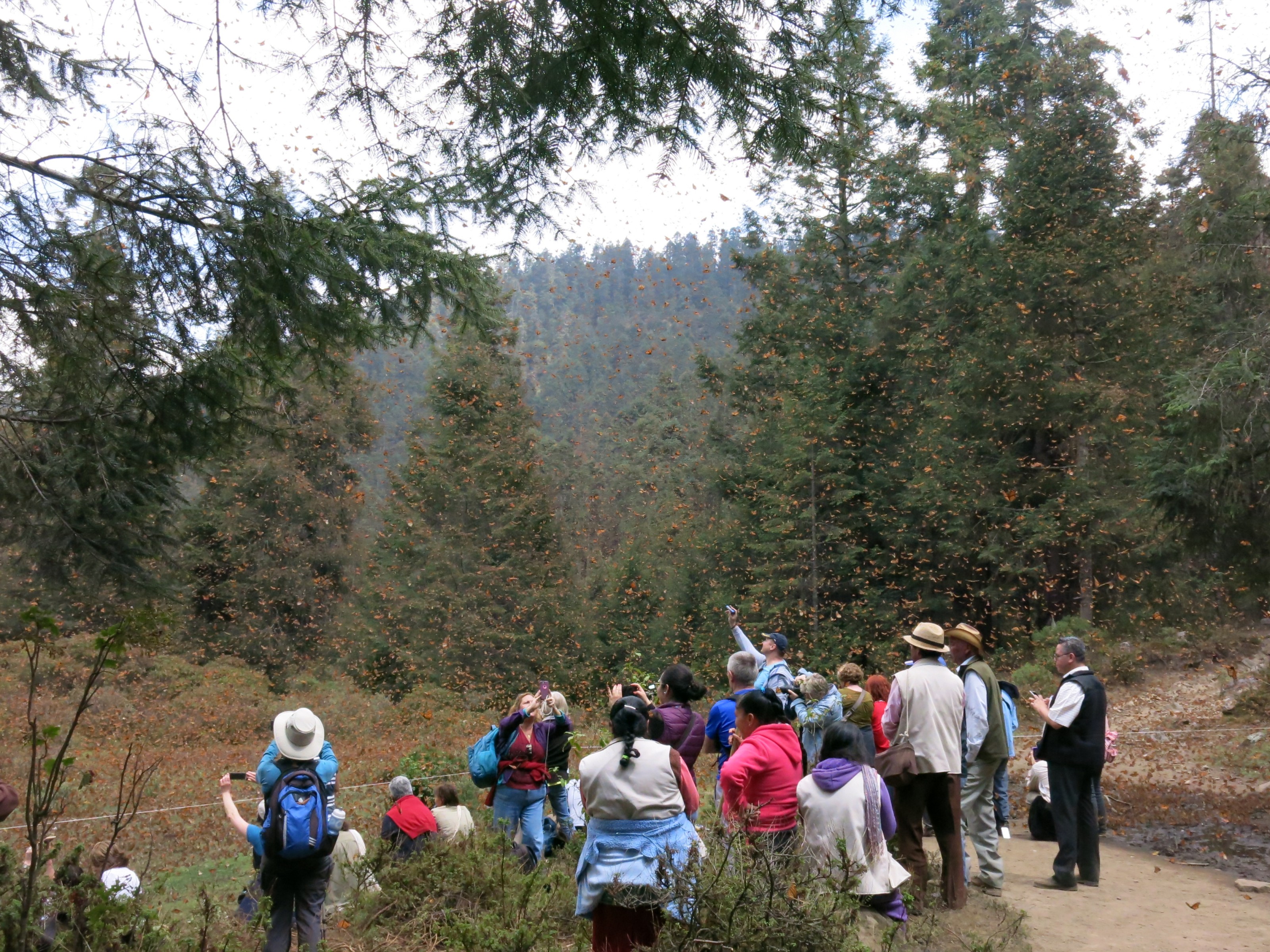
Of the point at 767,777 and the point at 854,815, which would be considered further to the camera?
the point at 767,777

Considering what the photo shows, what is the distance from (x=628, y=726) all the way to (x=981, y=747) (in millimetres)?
4041

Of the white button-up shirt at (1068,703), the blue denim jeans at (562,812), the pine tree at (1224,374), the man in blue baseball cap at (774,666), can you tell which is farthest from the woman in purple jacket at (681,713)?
the pine tree at (1224,374)

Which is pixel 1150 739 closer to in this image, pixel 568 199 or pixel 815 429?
pixel 815 429

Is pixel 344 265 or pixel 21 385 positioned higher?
pixel 344 265

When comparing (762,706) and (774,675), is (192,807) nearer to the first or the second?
(774,675)

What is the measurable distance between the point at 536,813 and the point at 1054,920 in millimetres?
3736

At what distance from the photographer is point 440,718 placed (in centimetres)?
2030

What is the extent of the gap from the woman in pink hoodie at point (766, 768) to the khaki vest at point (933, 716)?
148 centimetres

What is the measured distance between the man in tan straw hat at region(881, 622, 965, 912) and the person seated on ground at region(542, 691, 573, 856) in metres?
2.43

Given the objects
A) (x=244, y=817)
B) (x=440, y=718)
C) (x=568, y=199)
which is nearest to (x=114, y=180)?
(x=568, y=199)

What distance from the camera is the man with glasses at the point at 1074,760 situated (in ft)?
23.2

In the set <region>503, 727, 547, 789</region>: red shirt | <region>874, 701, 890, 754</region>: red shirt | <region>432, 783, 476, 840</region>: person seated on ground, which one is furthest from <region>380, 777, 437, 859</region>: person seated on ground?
<region>874, 701, 890, 754</region>: red shirt

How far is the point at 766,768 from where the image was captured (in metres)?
4.95

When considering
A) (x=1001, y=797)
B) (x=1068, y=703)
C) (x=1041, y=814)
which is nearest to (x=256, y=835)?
(x=1068, y=703)
